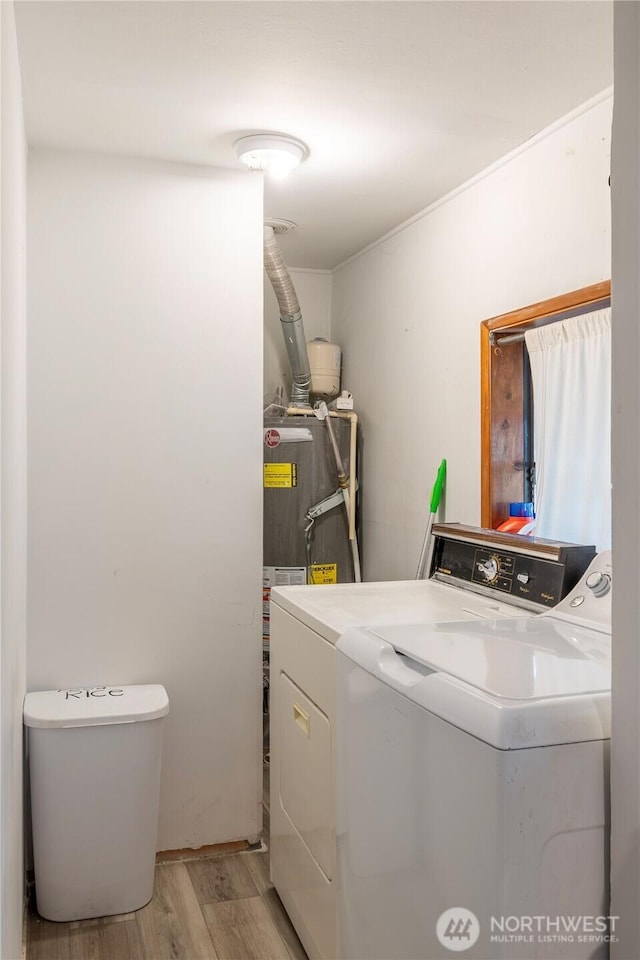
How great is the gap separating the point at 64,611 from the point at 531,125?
208 centimetres

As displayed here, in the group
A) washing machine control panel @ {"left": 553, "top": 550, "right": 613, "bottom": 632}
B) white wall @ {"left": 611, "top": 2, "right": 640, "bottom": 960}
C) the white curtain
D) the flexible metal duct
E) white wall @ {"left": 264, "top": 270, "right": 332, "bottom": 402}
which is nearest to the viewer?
white wall @ {"left": 611, "top": 2, "right": 640, "bottom": 960}

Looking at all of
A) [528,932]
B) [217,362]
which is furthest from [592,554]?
[217,362]

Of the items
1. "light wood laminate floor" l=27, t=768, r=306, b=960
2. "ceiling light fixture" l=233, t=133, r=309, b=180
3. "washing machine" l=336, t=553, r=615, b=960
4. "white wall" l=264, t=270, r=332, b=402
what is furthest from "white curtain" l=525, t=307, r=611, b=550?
"white wall" l=264, t=270, r=332, b=402

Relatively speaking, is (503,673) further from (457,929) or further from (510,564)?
(510,564)

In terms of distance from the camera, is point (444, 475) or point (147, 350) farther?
point (444, 475)

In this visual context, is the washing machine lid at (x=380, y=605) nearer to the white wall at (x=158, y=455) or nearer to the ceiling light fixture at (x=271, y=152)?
the white wall at (x=158, y=455)

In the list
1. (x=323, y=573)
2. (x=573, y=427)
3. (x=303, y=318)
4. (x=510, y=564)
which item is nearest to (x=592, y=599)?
(x=510, y=564)

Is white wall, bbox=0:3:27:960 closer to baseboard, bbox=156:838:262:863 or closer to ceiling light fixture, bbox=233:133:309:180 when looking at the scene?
baseboard, bbox=156:838:262:863

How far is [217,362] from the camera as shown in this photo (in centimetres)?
263

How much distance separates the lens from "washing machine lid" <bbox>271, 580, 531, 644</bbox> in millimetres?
1883

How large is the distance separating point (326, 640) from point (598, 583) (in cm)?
65

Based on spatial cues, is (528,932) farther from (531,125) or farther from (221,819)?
(531,125)

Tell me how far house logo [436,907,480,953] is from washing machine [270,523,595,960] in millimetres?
632

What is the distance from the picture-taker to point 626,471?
1021 millimetres
